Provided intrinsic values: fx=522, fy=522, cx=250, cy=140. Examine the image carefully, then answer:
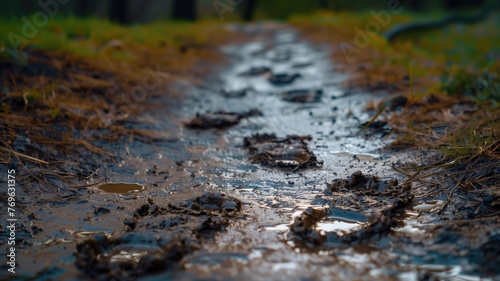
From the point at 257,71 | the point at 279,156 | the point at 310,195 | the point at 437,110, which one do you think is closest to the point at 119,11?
the point at 257,71

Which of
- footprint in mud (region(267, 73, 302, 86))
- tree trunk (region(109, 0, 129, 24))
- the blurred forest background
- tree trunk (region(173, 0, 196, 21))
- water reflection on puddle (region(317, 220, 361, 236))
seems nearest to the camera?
water reflection on puddle (region(317, 220, 361, 236))

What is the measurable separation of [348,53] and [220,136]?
4303 mm

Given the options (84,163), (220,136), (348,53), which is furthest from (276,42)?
(84,163)

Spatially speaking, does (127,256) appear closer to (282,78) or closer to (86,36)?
(282,78)

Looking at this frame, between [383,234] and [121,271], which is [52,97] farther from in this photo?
[383,234]

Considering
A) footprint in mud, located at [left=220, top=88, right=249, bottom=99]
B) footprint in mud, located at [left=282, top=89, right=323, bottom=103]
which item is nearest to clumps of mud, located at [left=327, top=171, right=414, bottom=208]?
footprint in mud, located at [left=282, top=89, right=323, bottom=103]

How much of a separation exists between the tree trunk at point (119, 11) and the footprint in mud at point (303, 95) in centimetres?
733

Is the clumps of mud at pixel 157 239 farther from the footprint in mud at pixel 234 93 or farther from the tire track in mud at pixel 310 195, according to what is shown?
the footprint in mud at pixel 234 93

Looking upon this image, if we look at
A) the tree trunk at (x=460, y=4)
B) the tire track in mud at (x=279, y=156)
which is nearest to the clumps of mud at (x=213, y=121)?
the tire track in mud at (x=279, y=156)

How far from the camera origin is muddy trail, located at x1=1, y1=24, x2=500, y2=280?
219 cm

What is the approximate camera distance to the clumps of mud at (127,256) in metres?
2.17

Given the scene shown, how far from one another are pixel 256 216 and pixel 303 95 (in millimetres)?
3342

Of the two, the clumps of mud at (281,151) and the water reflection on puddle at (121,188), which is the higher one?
the clumps of mud at (281,151)

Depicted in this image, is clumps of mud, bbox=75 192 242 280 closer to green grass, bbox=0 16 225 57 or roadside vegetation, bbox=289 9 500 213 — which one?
roadside vegetation, bbox=289 9 500 213
